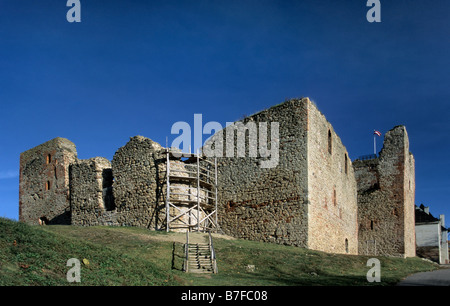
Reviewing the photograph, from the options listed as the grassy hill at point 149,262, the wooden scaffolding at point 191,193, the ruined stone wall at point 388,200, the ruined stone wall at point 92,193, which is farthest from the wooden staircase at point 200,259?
the ruined stone wall at point 388,200

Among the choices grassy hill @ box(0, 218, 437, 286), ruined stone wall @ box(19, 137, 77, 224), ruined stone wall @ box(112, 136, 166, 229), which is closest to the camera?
grassy hill @ box(0, 218, 437, 286)

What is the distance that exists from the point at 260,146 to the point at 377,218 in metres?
12.9

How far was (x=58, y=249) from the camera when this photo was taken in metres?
12.1

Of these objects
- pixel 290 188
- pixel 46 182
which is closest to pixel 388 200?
pixel 290 188

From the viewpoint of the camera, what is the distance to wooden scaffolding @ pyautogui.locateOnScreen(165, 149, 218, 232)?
23438 millimetres

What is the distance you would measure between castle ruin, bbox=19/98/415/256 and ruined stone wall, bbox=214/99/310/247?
5 cm

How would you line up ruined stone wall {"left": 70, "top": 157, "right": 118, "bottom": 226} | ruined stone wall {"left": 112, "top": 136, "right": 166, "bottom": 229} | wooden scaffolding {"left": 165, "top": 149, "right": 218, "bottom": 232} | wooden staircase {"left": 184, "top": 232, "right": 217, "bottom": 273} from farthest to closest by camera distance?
ruined stone wall {"left": 70, "top": 157, "right": 118, "bottom": 226}, ruined stone wall {"left": 112, "top": 136, "right": 166, "bottom": 229}, wooden scaffolding {"left": 165, "top": 149, "right": 218, "bottom": 232}, wooden staircase {"left": 184, "top": 232, "right": 217, "bottom": 273}

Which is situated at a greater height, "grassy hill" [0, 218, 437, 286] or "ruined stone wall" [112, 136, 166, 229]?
"ruined stone wall" [112, 136, 166, 229]

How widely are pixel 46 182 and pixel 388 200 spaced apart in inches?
955

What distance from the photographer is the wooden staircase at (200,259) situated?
1502cm

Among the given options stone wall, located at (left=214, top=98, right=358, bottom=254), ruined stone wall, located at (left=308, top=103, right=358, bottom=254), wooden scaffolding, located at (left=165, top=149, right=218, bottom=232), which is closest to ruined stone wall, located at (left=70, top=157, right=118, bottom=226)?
wooden scaffolding, located at (left=165, top=149, right=218, bottom=232)

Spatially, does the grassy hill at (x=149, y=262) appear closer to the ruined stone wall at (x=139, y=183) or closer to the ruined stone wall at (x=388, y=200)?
the ruined stone wall at (x=139, y=183)

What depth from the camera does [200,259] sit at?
16.2m

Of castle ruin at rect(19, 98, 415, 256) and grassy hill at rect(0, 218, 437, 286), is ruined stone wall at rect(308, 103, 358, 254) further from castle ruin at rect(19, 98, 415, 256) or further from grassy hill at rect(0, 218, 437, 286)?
grassy hill at rect(0, 218, 437, 286)
